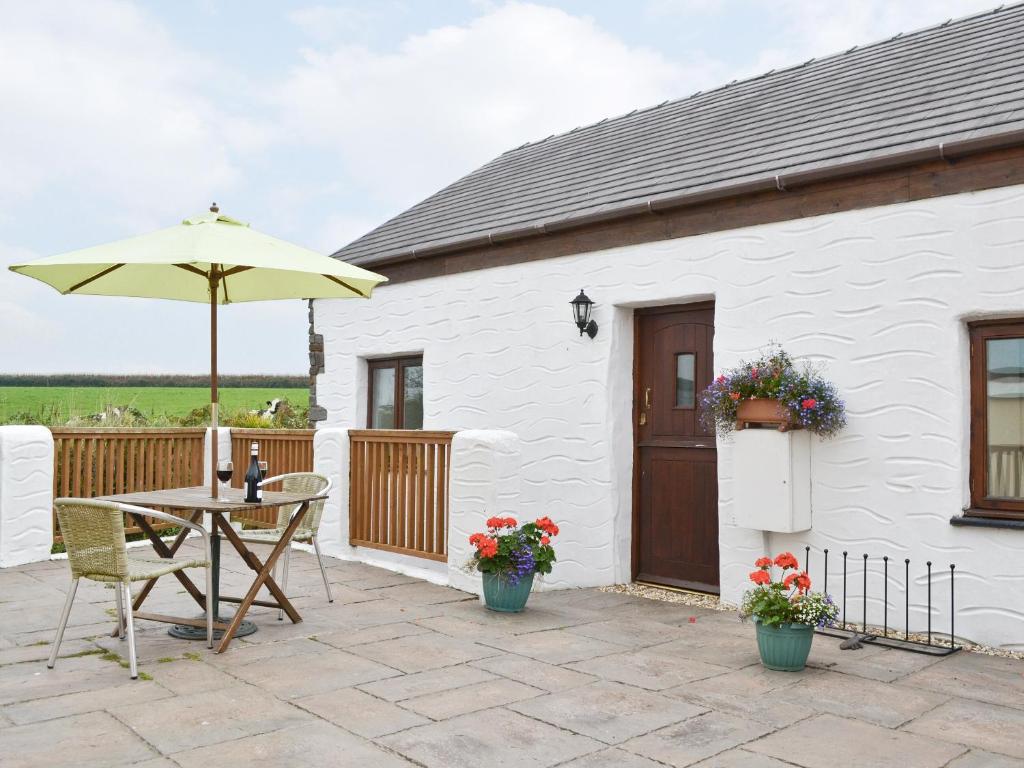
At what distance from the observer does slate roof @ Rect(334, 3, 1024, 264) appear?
19.3 feet

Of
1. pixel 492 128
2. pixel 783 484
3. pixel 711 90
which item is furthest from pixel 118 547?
pixel 492 128

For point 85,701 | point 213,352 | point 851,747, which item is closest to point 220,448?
point 213,352

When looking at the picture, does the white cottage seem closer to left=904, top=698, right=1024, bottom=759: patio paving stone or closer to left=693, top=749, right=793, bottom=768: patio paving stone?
left=904, top=698, right=1024, bottom=759: patio paving stone

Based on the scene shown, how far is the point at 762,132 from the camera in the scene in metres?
7.18

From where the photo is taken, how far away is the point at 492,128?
15.5 meters

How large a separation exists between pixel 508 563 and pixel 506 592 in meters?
0.20

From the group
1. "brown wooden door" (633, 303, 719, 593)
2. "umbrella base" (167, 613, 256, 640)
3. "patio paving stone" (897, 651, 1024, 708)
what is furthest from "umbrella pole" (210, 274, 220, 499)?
"patio paving stone" (897, 651, 1024, 708)

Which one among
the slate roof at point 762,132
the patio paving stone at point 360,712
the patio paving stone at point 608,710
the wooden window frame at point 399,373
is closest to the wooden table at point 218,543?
the patio paving stone at point 360,712

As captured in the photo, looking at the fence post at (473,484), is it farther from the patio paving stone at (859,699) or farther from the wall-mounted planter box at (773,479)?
the patio paving stone at (859,699)

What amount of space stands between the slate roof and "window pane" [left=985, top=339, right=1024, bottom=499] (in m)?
1.28

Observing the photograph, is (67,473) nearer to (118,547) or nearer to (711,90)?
(118,547)

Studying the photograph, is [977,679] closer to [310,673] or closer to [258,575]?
[310,673]

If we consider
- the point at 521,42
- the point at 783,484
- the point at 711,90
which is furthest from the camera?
the point at 521,42

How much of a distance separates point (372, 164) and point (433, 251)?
276 inches
